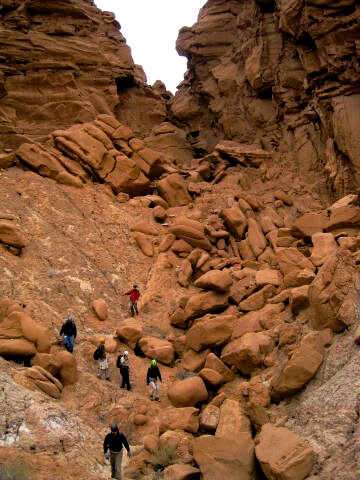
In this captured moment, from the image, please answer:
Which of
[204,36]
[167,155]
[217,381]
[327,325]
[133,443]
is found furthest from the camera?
[204,36]

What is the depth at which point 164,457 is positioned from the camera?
8156 mm

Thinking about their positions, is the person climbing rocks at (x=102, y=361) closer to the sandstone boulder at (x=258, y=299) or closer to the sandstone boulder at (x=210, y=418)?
the sandstone boulder at (x=210, y=418)

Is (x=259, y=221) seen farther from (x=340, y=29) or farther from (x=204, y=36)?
(x=204, y=36)

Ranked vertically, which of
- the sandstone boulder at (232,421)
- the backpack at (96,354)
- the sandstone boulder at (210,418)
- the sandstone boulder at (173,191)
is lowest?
the sandstone boulder at (210,418)

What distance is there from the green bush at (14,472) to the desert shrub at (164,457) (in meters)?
2.50

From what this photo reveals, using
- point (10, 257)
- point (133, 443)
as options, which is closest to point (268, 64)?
point (10, 257)

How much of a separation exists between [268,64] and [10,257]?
655 inches

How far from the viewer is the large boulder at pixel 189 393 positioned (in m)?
10.5

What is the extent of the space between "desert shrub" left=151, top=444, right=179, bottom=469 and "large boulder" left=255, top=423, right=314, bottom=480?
59.8 inches

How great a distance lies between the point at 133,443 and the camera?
9500 millimetres

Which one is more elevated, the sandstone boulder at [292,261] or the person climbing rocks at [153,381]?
the sandstone boulder at [292,261]

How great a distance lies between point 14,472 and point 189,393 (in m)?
4.93

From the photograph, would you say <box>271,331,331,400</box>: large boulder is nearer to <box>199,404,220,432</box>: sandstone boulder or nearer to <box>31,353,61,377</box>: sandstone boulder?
<box>199,404,220,432</box>: sandstone boulder

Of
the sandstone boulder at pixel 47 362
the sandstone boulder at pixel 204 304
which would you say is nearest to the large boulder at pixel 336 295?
the sandstone boulder at pixel 204 304
